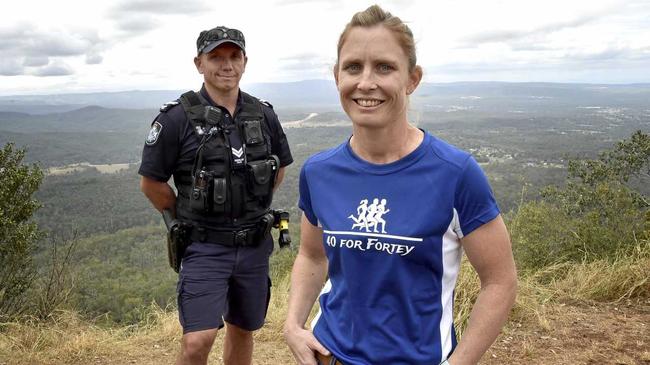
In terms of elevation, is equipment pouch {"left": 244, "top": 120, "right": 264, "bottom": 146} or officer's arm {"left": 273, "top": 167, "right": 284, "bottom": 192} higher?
equipment pouch {"left": 244, "top": 120, "right": 264, "bottom": 146}

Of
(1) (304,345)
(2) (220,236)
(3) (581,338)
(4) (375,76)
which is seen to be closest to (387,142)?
(4) (375,76)

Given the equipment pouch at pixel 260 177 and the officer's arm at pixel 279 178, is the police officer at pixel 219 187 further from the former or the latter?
the officer's arm at pixel 279 178

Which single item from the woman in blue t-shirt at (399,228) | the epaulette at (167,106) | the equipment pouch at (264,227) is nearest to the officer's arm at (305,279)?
the woman in blue t-shirt at (399,228)

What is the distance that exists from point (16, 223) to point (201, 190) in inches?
233

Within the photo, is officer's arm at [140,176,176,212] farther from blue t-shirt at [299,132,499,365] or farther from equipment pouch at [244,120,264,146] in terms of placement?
blue t-shirt at [299,132,499,365]

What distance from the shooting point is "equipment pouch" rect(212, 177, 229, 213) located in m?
2.64

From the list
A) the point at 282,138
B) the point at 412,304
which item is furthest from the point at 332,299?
the point at 282,138

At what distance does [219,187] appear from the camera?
8.68ft

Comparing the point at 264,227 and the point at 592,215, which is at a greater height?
the point at 264,227

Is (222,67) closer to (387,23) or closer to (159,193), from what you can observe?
(159,193)

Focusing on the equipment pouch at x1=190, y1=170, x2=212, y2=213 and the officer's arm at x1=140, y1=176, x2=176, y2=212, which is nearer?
the equipment pouch at x1=190, y1=170, x2=212, y2=213

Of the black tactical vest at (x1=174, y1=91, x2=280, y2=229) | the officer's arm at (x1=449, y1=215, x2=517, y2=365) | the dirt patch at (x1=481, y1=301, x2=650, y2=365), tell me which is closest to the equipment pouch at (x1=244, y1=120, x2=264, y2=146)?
the black tactical vest at (x1=174, y1=91, x2=280, y2=229)

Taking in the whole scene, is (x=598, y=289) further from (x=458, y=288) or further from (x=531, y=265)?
(x=531, y=265)

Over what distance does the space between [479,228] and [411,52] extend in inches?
18.0
